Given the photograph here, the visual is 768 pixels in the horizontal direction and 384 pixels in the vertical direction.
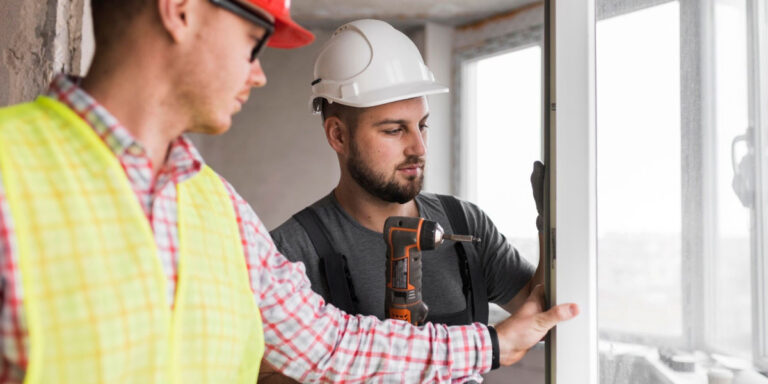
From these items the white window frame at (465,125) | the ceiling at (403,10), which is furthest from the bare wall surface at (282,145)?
the white window frame at (465,125)

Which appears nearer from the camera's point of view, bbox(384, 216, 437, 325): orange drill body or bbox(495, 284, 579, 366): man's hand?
bbox(495, 284, 579, 366): man's hand

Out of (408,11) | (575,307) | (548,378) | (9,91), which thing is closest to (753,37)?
(575,307)

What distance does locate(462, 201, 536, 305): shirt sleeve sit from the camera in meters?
1.81

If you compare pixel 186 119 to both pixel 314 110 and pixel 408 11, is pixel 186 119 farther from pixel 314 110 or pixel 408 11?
pixel 408 11

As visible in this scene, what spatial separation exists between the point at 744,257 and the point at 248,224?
0.90 metres

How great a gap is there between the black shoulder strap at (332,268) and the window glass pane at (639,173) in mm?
710

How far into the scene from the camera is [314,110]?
2002 millimetres

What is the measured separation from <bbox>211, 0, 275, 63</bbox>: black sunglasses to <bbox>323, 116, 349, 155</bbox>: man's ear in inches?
32.8

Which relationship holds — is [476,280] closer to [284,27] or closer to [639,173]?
[639,173]

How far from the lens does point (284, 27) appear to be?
3.63 ft

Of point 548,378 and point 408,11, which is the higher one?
point 408,11

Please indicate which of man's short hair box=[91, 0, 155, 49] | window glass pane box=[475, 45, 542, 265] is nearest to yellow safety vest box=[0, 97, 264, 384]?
man's short hair box=[91, 0, 155, 49]

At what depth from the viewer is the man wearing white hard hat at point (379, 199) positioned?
172 centimetres

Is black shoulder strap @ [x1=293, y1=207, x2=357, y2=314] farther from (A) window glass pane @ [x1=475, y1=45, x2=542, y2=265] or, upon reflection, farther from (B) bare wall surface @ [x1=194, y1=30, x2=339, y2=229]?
(B) bare wall surface @ [x1=194, y1=30, x2=339, y2=229]
